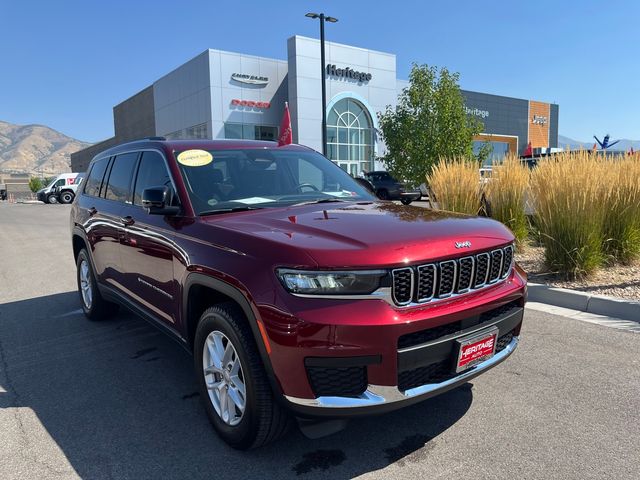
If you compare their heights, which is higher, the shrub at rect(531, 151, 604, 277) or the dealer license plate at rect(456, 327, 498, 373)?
the shrub at rect(531, 151, 604, 277)

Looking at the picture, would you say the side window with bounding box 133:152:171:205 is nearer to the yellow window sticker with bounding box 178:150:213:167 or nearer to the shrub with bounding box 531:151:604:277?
the yellow window sticker with bounding box 178:150:213:167

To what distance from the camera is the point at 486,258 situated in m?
2.90

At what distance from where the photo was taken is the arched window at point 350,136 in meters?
34.2

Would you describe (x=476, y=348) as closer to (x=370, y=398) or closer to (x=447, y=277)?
(x=447, y=277)

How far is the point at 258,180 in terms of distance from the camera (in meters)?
3.84

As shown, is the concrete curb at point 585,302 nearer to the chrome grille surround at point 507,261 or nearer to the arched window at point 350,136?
the chrome grille surround at point 507,261

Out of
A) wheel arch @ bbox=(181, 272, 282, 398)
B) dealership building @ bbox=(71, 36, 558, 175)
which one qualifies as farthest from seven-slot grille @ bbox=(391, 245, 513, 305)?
dealership building @ bbox=(71, 36, 558, 175)

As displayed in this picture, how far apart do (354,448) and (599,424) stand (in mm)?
1599

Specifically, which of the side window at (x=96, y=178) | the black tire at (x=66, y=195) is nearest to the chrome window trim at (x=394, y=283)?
the side window at (x=96, y=178)

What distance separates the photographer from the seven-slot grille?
96.7 inches

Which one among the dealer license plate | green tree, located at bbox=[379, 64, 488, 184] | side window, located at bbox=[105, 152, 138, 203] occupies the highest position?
green tree, located at bbox=[379, 64, 488, 184]

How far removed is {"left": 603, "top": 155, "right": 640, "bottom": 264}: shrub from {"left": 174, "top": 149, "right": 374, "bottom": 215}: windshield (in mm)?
4307

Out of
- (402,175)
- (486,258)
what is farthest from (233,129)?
(486,258)

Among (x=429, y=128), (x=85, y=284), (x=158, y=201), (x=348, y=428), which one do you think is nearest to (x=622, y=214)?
(x=348, y=428)
